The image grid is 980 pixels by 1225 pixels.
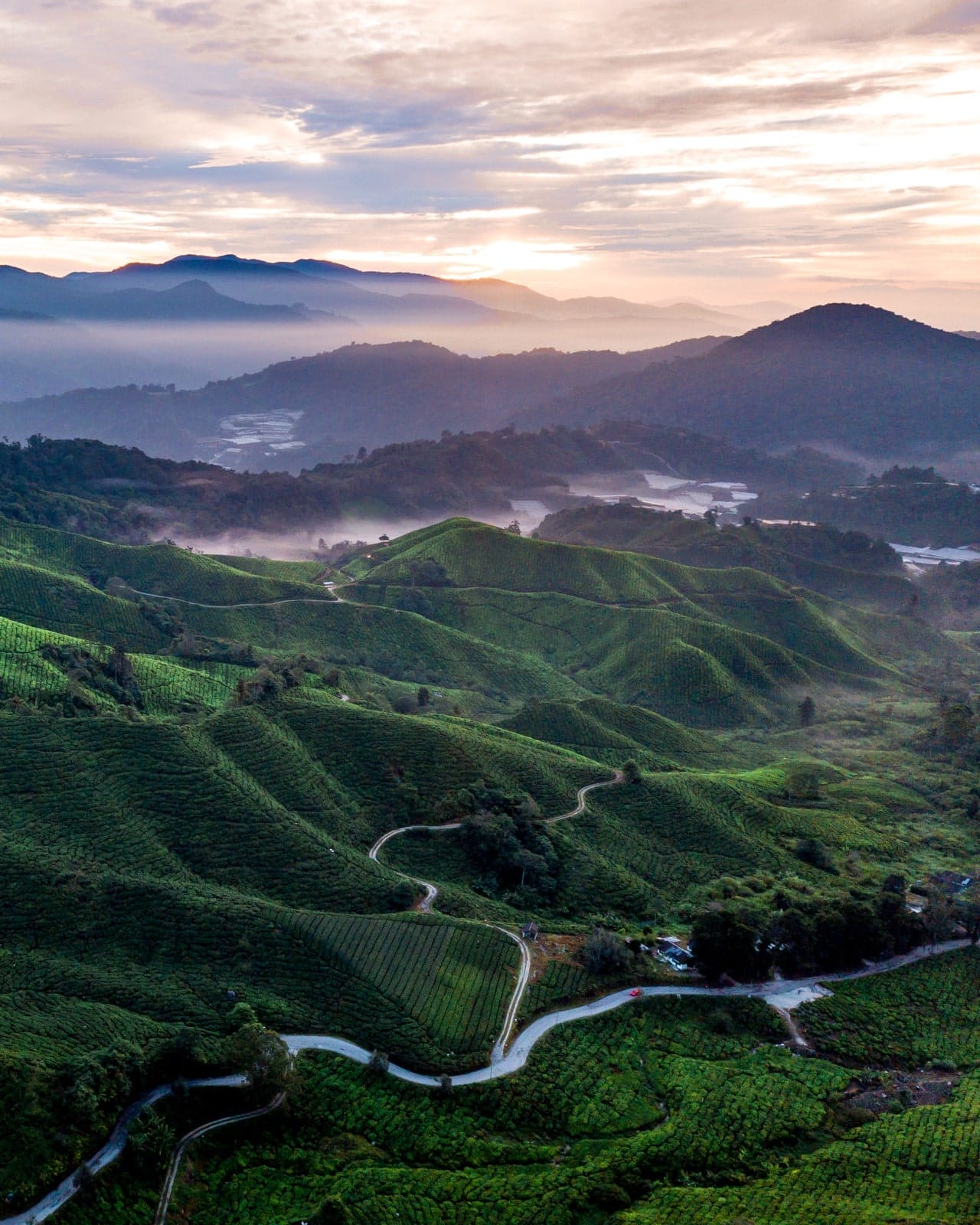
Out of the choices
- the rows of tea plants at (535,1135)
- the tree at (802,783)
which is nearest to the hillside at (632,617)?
the tree at (802,783)

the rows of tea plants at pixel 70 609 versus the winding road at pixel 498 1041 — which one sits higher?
the rows of tea plants at pixel 70 609

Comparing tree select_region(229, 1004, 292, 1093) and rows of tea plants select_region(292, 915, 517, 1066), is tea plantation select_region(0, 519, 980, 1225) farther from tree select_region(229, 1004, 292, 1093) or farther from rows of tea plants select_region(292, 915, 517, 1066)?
tree select_region(229, 1004, 292, 1093)

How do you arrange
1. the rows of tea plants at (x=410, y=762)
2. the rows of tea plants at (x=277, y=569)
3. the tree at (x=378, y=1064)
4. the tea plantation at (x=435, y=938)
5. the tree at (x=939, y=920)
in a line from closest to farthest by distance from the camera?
1. the tea plantation at (x=435, y=938)
2. the tree at (x=378, y=1064)
3. the tree at (x=939, y=920)
4. the rows of tea plants at (x=410, y=762)
5. the rows of tea plants at (x=277, y=569)

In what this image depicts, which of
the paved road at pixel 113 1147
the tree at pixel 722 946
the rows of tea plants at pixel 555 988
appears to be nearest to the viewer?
the paved road at pixel 113 1147

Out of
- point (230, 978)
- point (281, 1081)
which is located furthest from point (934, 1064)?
point (230, 978)

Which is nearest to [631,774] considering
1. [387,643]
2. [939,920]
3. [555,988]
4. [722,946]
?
Answer: [939,920]

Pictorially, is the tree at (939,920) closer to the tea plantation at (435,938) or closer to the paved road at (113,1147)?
the tea plantation at (435,938)

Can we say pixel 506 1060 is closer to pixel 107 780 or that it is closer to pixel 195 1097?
pixel 195 1097

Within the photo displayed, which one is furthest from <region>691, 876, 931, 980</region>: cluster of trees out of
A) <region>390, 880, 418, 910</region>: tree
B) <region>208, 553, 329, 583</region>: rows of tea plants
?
<region>208, 553, 329, 583</region>: rows of tea plants
